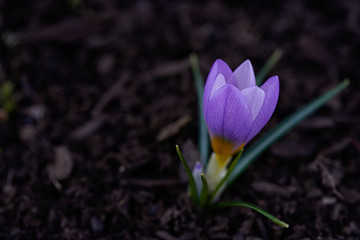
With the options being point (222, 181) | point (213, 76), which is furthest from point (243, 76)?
point (222, 181)

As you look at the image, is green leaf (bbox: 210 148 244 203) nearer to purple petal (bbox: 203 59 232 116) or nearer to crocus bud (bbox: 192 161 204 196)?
crocus bud (bbox: 192 161 204 196)

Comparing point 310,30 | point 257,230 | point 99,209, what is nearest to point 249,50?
point 310,30

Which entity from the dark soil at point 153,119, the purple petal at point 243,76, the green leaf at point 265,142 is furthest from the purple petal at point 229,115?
the dark soil at point 153,119

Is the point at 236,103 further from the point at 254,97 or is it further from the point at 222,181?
the point at 222,181

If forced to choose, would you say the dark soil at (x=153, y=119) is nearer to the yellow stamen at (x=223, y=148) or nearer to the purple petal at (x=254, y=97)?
the yellow stamen at (x=223, y=148)

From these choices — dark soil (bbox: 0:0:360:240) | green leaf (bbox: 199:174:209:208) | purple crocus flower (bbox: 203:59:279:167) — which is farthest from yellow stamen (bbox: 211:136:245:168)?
dark soil (bbox: 0:0:360:240)

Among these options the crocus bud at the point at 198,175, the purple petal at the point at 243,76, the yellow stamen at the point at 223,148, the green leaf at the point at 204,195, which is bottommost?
the green leaf at the point at 204,195

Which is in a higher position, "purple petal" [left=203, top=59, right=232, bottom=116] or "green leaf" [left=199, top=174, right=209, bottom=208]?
"purple petal" [left=203, top=59, right=232, bottom=116]
